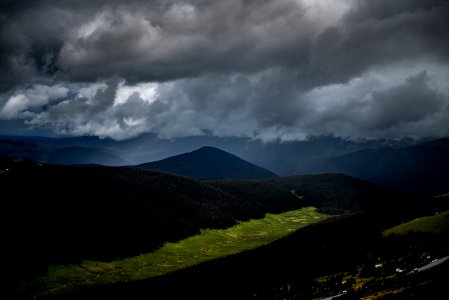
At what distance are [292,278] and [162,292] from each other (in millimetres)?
65808

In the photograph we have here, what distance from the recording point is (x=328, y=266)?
612 ft

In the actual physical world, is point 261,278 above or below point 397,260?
below

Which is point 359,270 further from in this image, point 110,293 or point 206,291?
point 110,293

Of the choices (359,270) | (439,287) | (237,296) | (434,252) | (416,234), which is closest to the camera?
(439,287)

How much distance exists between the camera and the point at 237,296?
562 ft

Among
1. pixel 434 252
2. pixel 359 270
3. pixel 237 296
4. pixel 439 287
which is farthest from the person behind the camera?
pixel 237 296

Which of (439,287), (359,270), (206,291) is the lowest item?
(206,291)

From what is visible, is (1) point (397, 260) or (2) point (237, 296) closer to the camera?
(1) point (397, 260)

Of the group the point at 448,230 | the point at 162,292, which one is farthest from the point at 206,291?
the point at 448,230

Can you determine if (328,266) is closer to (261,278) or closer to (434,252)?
(261,278)

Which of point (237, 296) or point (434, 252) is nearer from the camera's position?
point (434, 252)

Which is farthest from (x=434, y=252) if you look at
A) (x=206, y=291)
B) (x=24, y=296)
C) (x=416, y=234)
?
(x=24, y=296)

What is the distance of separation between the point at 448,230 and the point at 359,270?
2097 inches

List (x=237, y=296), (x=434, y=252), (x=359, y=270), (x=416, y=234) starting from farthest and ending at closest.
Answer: (x=416, y=234)
(x=237, y=296)
(x=359, y=270)
(x=434, y=252)
